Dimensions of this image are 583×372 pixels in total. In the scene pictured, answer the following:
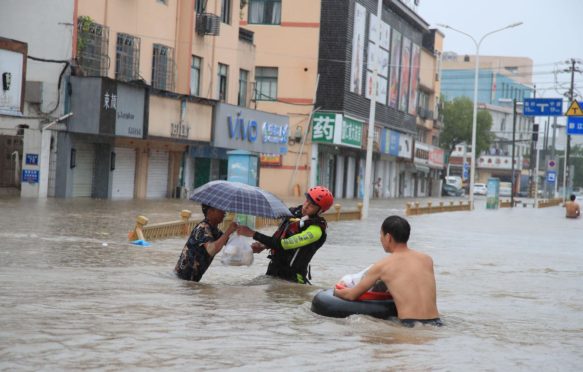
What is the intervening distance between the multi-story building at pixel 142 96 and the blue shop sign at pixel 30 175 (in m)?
0.03

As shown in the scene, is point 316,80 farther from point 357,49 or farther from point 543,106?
point 543,106

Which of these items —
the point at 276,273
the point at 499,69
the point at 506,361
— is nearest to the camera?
the point at 506,361

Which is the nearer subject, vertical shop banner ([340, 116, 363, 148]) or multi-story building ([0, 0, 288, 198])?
multi-story building ([0, 0, 288, 198])

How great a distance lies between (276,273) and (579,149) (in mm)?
142925

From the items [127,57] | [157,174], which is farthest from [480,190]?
[127,57]

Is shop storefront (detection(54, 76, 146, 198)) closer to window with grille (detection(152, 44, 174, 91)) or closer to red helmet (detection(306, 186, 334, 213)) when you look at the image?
window with grille (detection(152, 44, 174, 91))

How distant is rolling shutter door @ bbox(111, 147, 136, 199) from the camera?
37.5 m

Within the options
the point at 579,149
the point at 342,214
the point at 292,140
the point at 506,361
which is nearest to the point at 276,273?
the point at 506,361

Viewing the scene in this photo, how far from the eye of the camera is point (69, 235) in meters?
19.4

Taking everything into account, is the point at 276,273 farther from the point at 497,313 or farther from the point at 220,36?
the point at 220,36

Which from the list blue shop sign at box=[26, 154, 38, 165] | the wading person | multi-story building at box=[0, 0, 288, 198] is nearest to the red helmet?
the wading person

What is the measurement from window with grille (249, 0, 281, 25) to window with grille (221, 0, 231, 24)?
1248 centimetres

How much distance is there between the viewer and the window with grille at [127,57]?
35.9 meters

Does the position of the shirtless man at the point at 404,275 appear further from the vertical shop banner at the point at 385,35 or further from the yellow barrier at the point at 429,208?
the vertical shop banner at the point at 385,35
